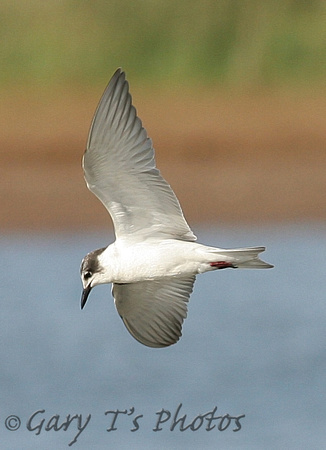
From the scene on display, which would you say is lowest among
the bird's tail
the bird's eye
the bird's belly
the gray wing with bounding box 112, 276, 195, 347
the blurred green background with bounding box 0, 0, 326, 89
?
the gray wing with bounding box 112, 276, 195, 347

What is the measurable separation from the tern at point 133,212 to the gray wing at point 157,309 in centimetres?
34

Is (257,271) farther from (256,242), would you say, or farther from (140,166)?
(140,166)

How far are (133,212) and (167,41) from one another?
25.7ft

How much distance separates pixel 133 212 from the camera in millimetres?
7160

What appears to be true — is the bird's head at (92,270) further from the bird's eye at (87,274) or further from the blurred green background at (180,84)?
the blurred green background at (180,84)

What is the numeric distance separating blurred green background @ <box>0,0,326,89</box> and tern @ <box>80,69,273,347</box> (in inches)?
299

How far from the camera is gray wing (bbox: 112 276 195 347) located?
767 cm

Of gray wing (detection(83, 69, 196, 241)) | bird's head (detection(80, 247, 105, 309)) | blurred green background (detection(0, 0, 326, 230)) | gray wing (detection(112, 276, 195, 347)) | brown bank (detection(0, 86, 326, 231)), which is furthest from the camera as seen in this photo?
blurred green background (detection(0, 0, 326, 230))

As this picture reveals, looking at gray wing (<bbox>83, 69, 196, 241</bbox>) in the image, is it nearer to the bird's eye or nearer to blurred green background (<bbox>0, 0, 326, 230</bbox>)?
the bird's eye

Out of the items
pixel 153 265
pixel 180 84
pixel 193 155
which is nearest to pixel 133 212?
pixel 153 265

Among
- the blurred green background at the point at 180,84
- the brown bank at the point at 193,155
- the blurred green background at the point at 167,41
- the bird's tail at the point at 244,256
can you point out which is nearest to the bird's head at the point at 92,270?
the bird's tail at the point at 244,256

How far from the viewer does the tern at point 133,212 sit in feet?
23.0

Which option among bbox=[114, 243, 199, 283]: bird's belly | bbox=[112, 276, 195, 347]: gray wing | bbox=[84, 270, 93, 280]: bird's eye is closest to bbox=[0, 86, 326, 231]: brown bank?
bbox=[112, 276, 195, 347]: gray wing

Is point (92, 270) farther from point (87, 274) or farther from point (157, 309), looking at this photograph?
point (157, 309)
